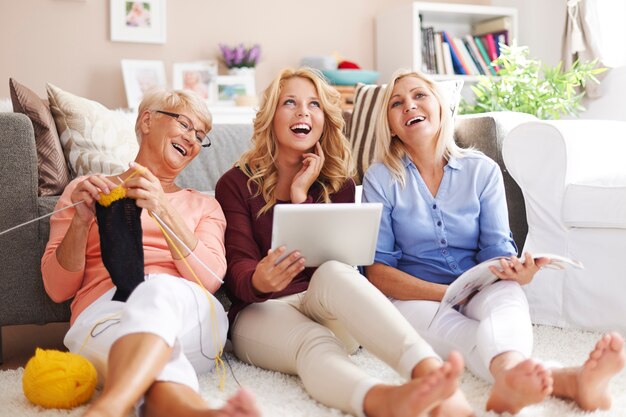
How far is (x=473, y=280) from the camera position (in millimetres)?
1562

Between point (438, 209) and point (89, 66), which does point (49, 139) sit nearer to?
point (438, 209)

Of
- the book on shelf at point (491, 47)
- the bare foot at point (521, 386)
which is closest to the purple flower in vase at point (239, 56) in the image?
the book on shelf at point (491, 47)

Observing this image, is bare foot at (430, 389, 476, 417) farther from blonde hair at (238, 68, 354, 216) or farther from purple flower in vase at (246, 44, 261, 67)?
purple flower in vase at (246, 44, 261, 67)

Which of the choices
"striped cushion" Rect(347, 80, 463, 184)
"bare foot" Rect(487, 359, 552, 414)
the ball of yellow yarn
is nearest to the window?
"striped cushion" Rect(347, 80, 463, 184)

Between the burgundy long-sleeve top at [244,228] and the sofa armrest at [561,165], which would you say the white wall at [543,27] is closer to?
the sofa armrest at [561,165]

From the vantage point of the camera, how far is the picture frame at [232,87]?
13.4 feet

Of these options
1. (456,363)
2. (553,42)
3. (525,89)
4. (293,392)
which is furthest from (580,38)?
(456,363)

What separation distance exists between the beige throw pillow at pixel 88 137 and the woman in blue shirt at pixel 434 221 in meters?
0.89

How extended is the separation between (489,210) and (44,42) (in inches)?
114

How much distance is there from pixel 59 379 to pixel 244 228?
58cm

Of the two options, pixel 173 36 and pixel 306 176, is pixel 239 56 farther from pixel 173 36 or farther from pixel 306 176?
pixel 306 176

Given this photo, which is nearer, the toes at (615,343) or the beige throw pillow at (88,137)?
the toes at (615,343)

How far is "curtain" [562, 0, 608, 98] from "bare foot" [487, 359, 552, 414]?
309cm

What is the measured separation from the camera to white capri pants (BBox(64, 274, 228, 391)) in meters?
1.22
